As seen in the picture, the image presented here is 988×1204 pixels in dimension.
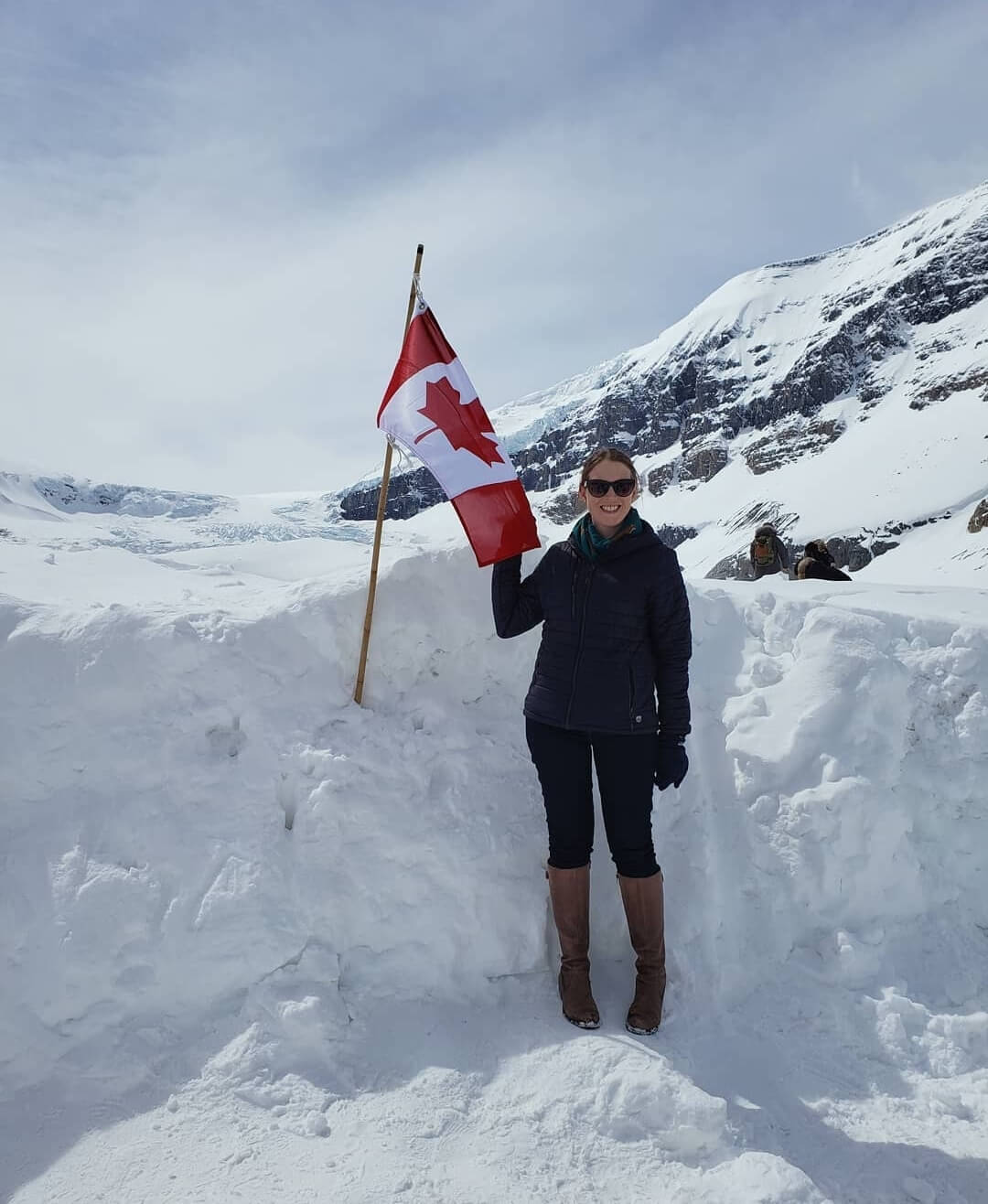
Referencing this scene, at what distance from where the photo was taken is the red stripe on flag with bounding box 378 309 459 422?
15.5 ft

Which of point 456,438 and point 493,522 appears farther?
point 456,438

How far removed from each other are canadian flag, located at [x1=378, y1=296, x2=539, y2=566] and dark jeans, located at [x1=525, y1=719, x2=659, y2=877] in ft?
4.13

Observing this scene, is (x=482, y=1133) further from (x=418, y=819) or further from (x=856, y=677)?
(x=856, y=677)

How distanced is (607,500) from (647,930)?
2119 mm

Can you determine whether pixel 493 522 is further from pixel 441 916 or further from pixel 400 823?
pixel 441 916

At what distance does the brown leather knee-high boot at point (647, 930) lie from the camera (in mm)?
3654

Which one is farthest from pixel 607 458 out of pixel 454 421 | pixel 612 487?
pixel 454 421

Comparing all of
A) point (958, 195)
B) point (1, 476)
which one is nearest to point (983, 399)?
→ point (958, 195)

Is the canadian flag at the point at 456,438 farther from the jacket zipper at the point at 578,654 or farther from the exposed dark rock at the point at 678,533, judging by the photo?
the exposed dark rock at the point at 678,533

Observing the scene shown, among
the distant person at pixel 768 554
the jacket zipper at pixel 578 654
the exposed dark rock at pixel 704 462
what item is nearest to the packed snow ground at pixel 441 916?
the jacket zipper at pixel 578 654

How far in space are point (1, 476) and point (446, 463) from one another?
524 feet

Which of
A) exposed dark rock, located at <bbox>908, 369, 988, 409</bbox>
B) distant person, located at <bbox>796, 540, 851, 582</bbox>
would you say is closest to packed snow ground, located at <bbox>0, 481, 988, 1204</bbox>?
distant person, located at <bbox>796, 540, 851, 582</bbox>

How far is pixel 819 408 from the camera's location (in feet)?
398

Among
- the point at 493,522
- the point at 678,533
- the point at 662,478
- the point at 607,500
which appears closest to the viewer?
the point at 607,500
